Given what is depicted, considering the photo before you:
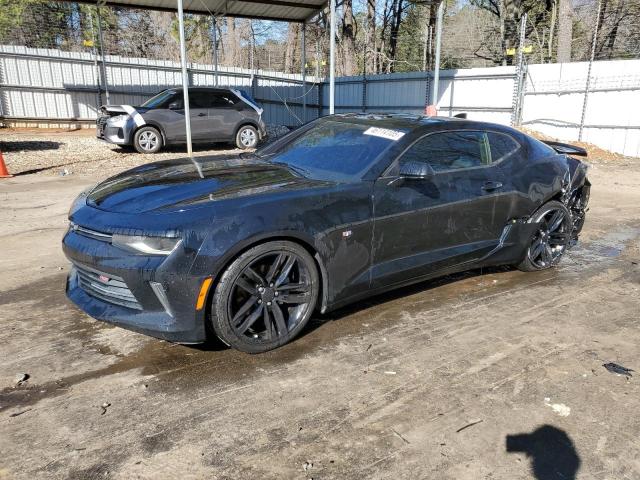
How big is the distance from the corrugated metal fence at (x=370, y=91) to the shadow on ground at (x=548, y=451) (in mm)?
13701

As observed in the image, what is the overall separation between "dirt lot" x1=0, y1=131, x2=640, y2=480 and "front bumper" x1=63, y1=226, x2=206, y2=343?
31 cm

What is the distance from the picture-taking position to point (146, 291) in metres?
2.89

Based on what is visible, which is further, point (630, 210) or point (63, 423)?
point (630, 210)

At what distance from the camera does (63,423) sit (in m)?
2.55

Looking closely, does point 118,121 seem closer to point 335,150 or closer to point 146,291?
point 335,150

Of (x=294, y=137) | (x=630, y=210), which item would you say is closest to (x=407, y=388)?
(x=294, y=137)

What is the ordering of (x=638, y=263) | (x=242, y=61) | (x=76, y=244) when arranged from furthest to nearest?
(x=242, y=61), (x=638, y=263), (x=76, y=244)

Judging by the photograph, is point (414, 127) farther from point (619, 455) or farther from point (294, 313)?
point (619, 455)

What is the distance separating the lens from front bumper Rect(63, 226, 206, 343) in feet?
9.33

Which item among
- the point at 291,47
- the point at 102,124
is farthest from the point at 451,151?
the point at 291,47

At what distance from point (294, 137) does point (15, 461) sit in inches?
127

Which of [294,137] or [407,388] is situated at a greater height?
[294,137]

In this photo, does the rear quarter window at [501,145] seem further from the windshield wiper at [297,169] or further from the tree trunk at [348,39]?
the tree trunk at [348,39]

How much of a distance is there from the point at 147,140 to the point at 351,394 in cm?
1073
